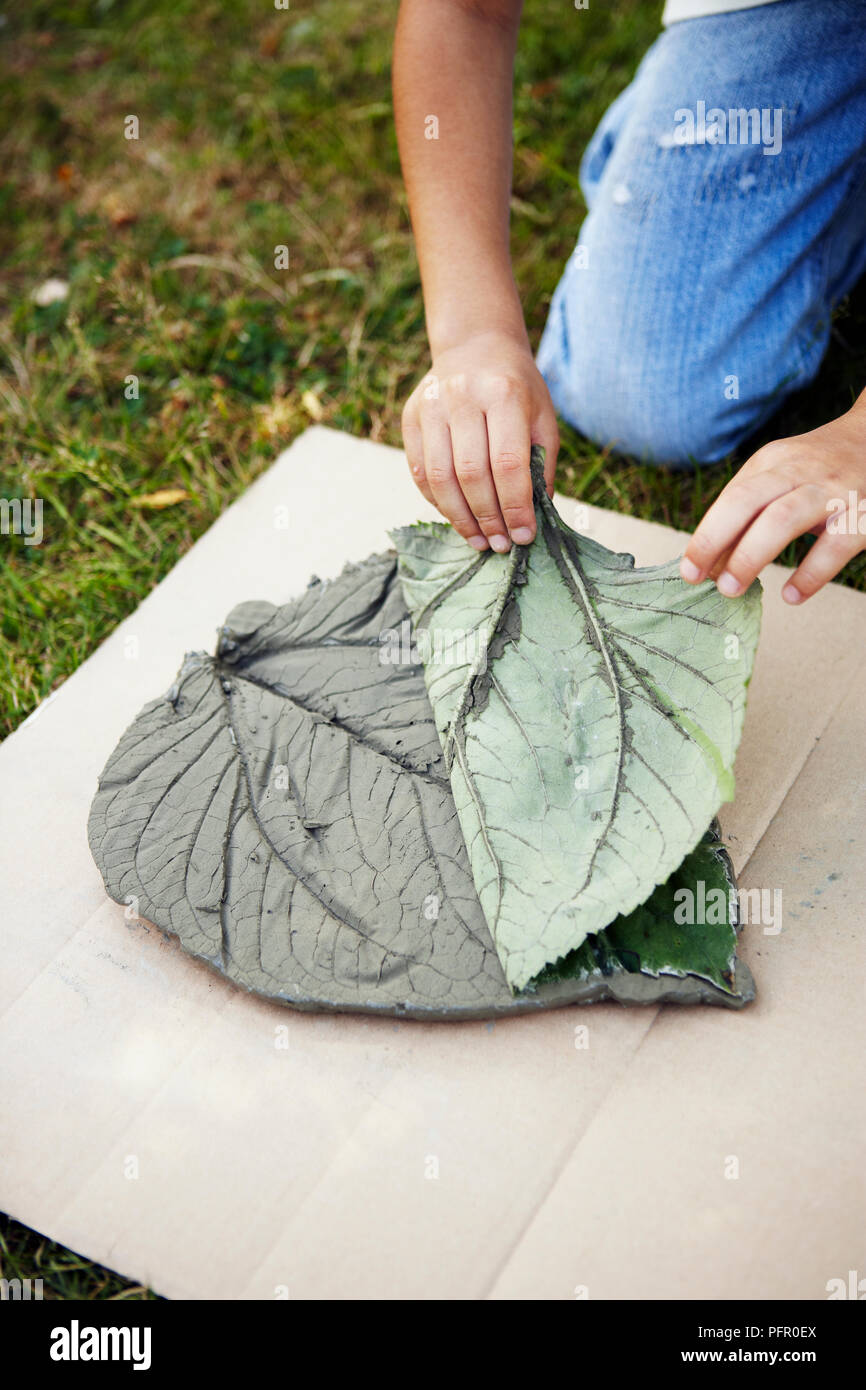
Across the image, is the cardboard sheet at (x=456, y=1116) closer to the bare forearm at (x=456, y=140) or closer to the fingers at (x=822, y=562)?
the fingers at (x=822, y=562)

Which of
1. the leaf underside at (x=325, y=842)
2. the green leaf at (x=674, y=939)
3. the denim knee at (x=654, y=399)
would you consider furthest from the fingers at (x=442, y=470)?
the denim knee at (x=654, y=399)

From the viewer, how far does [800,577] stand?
4.73 feet

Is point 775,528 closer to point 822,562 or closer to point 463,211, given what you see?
point 822,562

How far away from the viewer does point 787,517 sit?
4.55 ft

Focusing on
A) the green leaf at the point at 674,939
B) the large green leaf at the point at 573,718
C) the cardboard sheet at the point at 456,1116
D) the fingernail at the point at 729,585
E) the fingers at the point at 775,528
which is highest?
the fingers at the point at 775,528

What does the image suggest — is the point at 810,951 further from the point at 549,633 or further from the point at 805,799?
the point at 549,633

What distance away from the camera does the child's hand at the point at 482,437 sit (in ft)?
5.27

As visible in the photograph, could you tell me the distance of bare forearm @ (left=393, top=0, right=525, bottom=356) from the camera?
1.85 meters

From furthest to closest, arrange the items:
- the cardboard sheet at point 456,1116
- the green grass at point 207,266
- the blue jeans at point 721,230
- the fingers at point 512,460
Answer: the green grass at point 207,266, the blue jeans at point 721,230, the fingers at point 512,460, the cardboard sheet at point 456,1116

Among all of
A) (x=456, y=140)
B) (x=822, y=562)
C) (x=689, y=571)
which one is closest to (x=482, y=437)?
(x=689, y=571)

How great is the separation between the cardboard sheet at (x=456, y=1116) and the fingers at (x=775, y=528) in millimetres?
486

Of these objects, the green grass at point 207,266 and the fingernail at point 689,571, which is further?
the green grass at point 207,266

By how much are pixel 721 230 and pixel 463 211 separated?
2.08 ft

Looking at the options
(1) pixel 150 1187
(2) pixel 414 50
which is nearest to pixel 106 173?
(2) pixel 414 50
